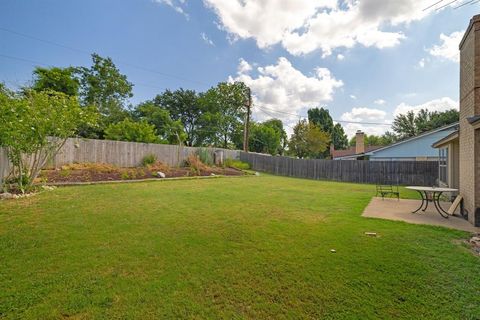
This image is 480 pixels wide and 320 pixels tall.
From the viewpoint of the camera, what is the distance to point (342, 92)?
702 inches

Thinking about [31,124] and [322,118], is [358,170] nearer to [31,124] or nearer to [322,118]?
[31,124]

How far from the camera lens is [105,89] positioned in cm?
2158

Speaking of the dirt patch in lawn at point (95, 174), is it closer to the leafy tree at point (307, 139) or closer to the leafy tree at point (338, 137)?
the leafy tree at point (307, 139)

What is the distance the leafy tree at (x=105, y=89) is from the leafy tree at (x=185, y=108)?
27.8ft

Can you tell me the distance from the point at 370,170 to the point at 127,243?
50.3ft

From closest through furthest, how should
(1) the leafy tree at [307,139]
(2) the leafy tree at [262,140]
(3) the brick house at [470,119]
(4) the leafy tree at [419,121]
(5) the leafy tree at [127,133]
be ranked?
(3) the brick house at [470,119], (5) the leafy tree at [127,133], (4) the leafy tree at [419,121], (1) the leafy tree at [307,139], (2) the leafy tree at [262,140]

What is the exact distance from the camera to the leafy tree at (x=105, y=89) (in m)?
20.5

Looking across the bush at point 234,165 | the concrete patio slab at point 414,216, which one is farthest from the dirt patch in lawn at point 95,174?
the concrete patio slab at point 414,216

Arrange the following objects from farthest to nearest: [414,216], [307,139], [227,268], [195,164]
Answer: [307,139]
[195,164]
[414,216]
[227,268]

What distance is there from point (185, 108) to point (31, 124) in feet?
87.4

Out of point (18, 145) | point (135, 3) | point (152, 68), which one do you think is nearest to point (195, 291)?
point (18, 145)

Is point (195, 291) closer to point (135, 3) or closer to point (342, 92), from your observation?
point (135, 3)

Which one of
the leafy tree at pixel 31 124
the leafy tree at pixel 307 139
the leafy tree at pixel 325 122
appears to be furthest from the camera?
the leafy tree at pixel 325 122

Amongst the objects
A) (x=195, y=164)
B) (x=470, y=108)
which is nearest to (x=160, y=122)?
(x=195, y=164)
